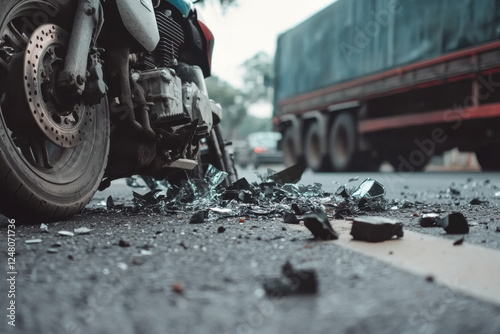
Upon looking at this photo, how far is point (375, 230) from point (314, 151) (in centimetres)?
1163

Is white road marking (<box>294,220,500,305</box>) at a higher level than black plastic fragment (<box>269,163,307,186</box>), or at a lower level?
lower

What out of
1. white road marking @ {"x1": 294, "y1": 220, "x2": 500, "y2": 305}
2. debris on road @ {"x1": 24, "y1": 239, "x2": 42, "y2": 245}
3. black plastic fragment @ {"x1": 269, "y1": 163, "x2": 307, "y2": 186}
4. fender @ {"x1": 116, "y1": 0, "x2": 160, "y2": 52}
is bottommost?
white road marking @ {"x1": 294, "y1": 220, "x2": 500, "y2": 305}

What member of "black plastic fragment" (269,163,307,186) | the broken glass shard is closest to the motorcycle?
"black plastic fragment" (269,163,307,186)

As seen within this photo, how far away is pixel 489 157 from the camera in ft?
36.3

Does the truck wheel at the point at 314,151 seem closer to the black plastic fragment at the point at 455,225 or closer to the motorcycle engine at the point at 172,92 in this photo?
the motorcycle engine at the point at 172,92

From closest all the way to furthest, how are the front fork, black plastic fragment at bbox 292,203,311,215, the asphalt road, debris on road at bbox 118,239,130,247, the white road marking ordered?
the asphalt road → the white road marking → debris on road at bbox 118,239,130,247 → the front fork → black plastic fragment at bbox 292,203,311,215

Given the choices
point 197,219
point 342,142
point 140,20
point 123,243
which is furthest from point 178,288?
point 342,142

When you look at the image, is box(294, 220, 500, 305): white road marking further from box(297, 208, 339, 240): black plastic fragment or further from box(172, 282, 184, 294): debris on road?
box(172, 282, 184, 294): debris on road

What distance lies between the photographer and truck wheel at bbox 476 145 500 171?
427 inches

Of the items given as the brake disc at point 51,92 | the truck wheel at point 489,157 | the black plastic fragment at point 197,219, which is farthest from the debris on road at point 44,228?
the truck wheel at point 489,157

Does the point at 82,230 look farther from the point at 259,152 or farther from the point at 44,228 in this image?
the point at 259,152

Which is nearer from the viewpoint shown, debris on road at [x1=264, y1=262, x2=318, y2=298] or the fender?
debris on road at [x1=264, y1=262, x2=318, y2=298]

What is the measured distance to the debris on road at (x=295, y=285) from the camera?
1.24 meters

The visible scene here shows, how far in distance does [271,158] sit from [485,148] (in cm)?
980
